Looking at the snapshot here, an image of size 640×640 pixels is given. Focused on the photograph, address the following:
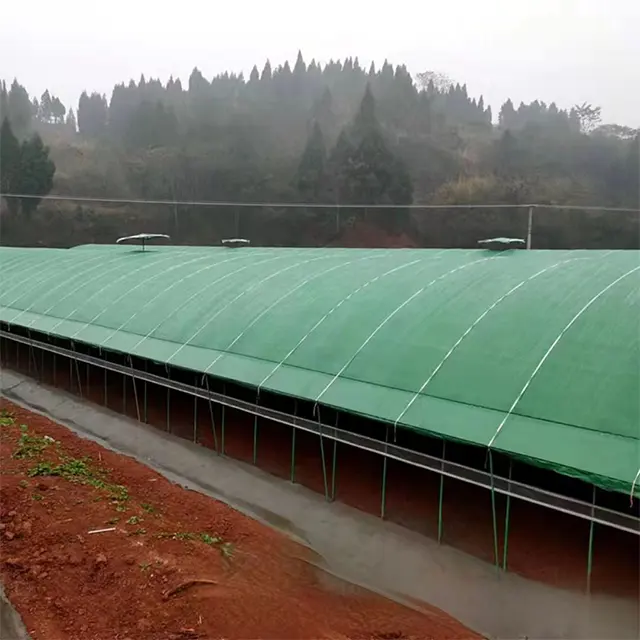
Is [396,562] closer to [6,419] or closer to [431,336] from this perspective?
[431,336]

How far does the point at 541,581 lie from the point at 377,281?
28.9 ft

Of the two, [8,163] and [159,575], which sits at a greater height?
[8,163]

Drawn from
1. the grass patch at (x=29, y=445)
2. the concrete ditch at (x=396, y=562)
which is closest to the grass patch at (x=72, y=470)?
the grass patch at (x=29, y=445)

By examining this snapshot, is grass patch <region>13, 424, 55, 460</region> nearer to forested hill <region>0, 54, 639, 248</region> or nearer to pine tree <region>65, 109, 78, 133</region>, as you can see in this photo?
forested hill <region>0, 54, 639, 248</region>

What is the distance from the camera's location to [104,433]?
17.3 meters

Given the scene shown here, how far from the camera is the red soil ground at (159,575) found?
8586 millimetres

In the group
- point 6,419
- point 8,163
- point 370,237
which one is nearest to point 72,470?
point 6,419

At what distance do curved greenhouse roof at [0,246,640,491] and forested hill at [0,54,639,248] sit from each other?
45075mm

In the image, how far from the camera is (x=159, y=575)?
946 cm

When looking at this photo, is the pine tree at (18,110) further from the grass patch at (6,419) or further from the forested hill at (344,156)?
the grass patch at (6,419)

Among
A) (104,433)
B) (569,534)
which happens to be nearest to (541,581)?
(569,534)

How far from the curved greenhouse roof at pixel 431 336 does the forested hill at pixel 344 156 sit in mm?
45075

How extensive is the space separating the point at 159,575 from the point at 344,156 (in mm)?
60290

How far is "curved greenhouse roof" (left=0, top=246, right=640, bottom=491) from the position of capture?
9.89m
